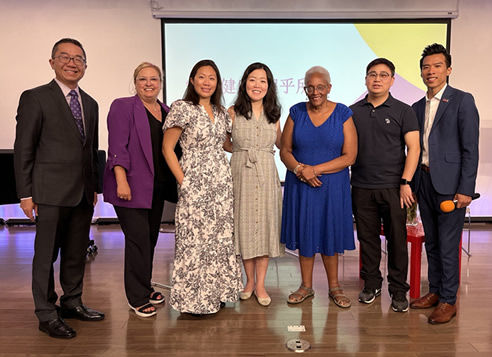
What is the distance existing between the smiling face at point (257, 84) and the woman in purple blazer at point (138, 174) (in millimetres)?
577

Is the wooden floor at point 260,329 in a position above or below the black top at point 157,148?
below

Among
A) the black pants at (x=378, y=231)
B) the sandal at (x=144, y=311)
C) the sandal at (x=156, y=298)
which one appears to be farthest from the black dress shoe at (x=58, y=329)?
the black pants at (x=378, y=231)

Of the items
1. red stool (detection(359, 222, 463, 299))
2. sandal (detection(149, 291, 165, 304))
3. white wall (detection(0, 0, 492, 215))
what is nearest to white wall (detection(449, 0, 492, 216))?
white wall (detection(0, 0, 492, 215))

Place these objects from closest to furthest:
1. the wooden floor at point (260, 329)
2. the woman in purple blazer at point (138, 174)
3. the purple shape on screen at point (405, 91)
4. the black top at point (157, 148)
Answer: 1. the wooden floor at point (260, 329)
2. the woman in purple blazer at point (138, 174)
3. the black top at point (157, 148)
4. the purple shape on screen at point (405, 91)

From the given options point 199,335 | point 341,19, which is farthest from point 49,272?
point 341,19

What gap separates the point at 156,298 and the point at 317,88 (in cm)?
181

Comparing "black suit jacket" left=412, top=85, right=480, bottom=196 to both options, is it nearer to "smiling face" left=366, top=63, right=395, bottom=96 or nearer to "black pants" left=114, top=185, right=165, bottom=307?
"smiling face" left=366, top=63, right=395, bottom=96

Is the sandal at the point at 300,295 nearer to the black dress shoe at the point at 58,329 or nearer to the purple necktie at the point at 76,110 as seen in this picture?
the black dress shoe at the point at 58,329

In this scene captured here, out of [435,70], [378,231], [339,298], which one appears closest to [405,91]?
[435,70]

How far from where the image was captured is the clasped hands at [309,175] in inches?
103

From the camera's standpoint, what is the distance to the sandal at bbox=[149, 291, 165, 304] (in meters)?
2.88

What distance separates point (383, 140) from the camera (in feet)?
8.68

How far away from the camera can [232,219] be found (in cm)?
265

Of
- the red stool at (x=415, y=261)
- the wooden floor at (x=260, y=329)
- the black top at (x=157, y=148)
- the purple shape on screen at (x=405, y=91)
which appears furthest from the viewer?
the purple shape on screen at (x=405, y=91)
